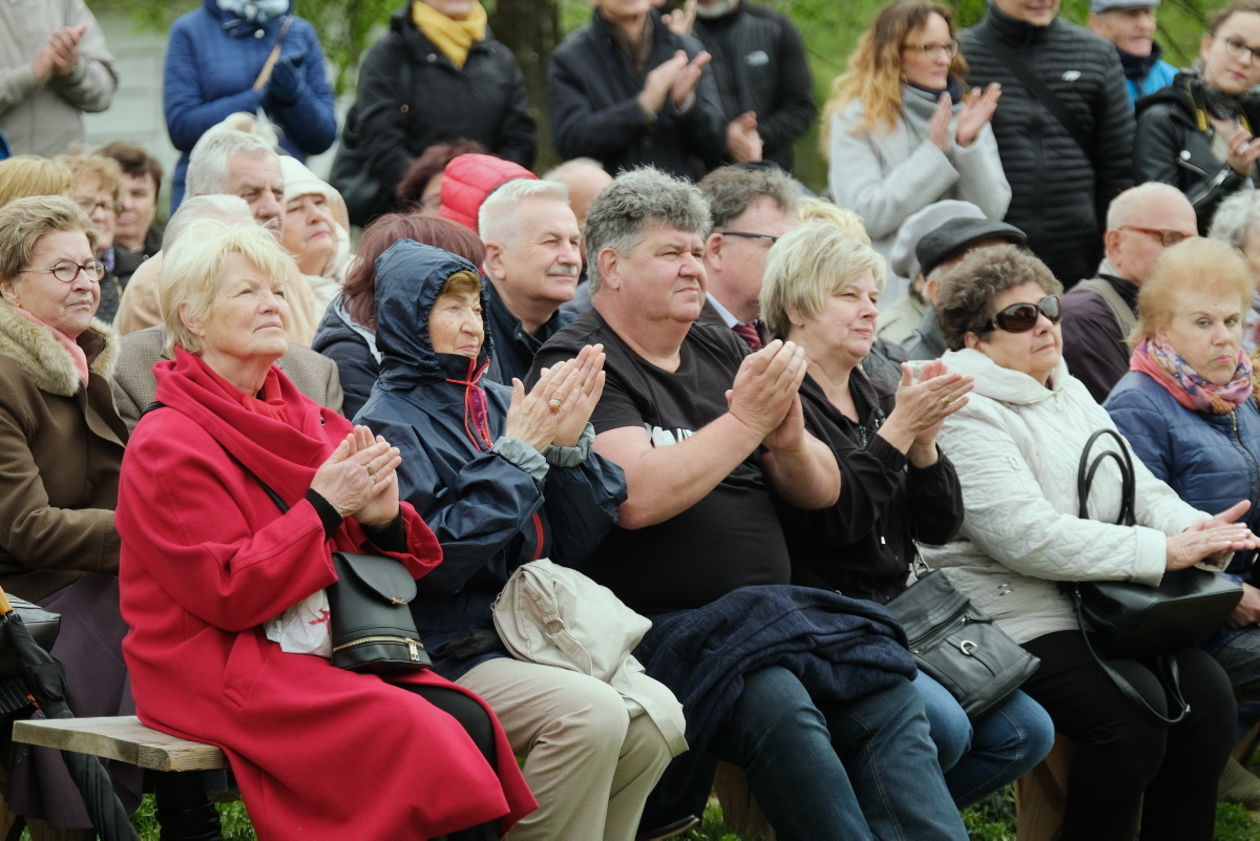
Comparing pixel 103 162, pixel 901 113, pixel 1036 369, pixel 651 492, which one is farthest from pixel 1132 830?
pixel 103 162

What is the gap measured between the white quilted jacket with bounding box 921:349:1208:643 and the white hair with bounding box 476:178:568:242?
151 cm

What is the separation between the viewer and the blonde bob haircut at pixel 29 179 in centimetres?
571

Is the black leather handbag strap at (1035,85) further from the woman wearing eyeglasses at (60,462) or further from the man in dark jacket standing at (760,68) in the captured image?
the woman wearing eyeglasses at (60,462)

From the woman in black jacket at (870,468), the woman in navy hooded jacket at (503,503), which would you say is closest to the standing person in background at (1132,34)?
the woman in black jacket at (870,468)

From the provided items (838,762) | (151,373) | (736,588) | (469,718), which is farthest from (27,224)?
(838,762)

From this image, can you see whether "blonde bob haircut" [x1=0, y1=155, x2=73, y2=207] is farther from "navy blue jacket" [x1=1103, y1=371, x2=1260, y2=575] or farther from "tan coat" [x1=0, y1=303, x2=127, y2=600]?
"navy blue jacket" [x1=1103, y1=371, x2=1260, y2=575]

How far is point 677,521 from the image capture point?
485 cm

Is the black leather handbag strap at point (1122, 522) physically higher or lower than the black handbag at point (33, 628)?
lower

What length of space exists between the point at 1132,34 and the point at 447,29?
12.8ft

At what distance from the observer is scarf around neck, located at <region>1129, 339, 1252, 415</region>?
6.27 metres

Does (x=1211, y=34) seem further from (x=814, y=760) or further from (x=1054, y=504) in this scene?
(x=814, y=760)

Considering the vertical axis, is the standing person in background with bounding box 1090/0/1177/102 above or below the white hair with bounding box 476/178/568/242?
below

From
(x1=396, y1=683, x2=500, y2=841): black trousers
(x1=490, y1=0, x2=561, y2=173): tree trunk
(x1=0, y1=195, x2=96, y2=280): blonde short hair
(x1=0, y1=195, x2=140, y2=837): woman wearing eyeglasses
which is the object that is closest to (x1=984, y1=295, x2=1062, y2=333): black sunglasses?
(x1=396, y1=683, x2=500, y2=841): black trousers

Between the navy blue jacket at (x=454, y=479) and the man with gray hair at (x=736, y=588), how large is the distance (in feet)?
0.58
